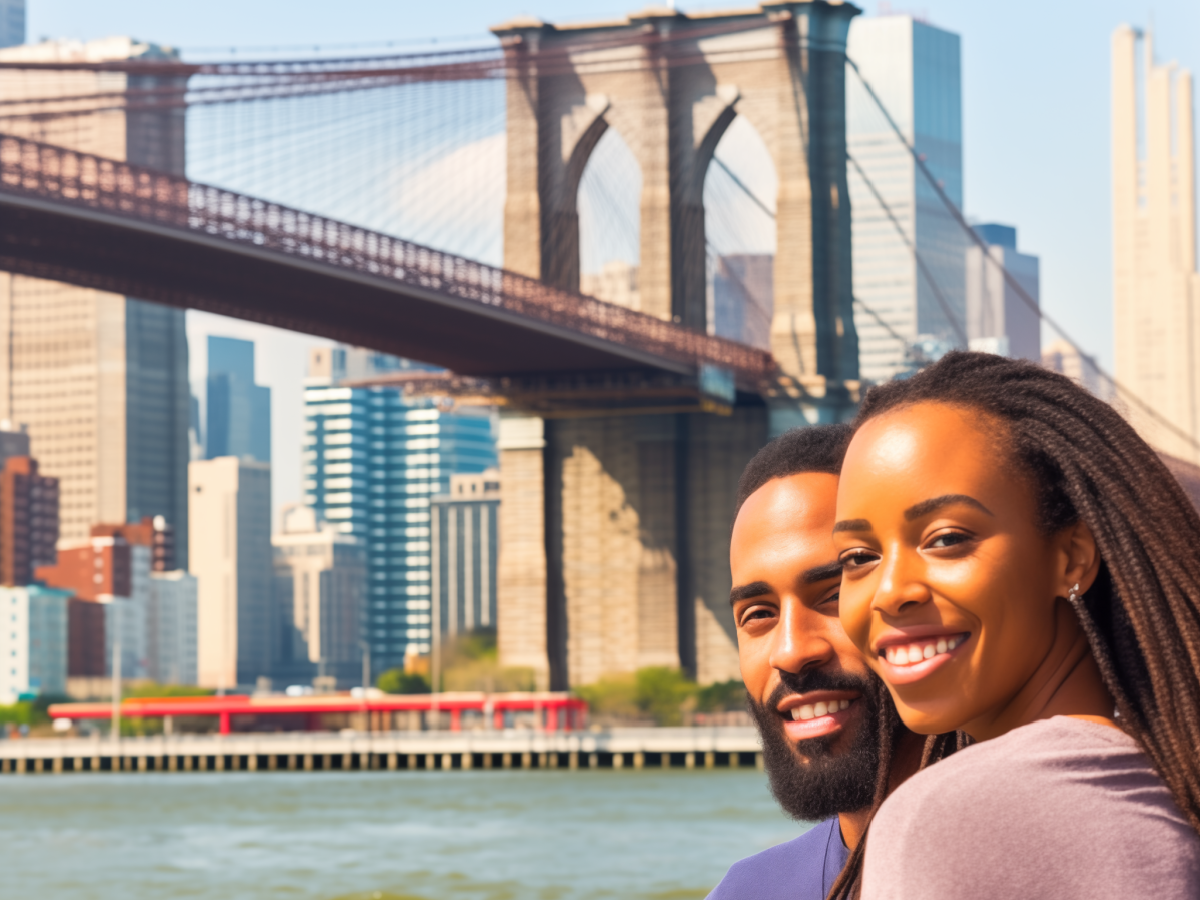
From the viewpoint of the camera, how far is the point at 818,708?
193 cm

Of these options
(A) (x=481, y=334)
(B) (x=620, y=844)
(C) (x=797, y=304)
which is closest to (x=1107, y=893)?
(B) (x=620, y=844)

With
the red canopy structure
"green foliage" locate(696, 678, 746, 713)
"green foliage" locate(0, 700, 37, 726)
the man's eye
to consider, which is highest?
the man's eye

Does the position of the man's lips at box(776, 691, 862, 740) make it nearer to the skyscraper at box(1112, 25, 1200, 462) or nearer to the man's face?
the man's face

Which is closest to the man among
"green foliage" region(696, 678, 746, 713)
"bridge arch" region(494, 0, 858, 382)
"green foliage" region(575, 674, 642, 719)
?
"bridge arch" region(494, 0, 858, 382)

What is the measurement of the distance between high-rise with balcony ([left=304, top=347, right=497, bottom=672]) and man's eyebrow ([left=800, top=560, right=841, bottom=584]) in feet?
521

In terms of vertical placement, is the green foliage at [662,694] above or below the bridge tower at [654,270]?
below

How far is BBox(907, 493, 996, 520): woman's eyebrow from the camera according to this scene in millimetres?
1377

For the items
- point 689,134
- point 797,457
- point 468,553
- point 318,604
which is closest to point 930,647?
point 797,457

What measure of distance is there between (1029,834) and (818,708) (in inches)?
28.6

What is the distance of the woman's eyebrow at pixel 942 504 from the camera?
1.38 metres

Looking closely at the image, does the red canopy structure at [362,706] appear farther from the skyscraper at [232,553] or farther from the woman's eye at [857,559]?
the skyscraper at [232,553]

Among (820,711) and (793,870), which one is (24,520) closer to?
(793,870)

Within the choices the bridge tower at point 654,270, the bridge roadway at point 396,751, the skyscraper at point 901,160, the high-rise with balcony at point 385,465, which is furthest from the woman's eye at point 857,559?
the high-rise with balcony at point 385,465

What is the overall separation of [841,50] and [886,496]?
52.6 m
